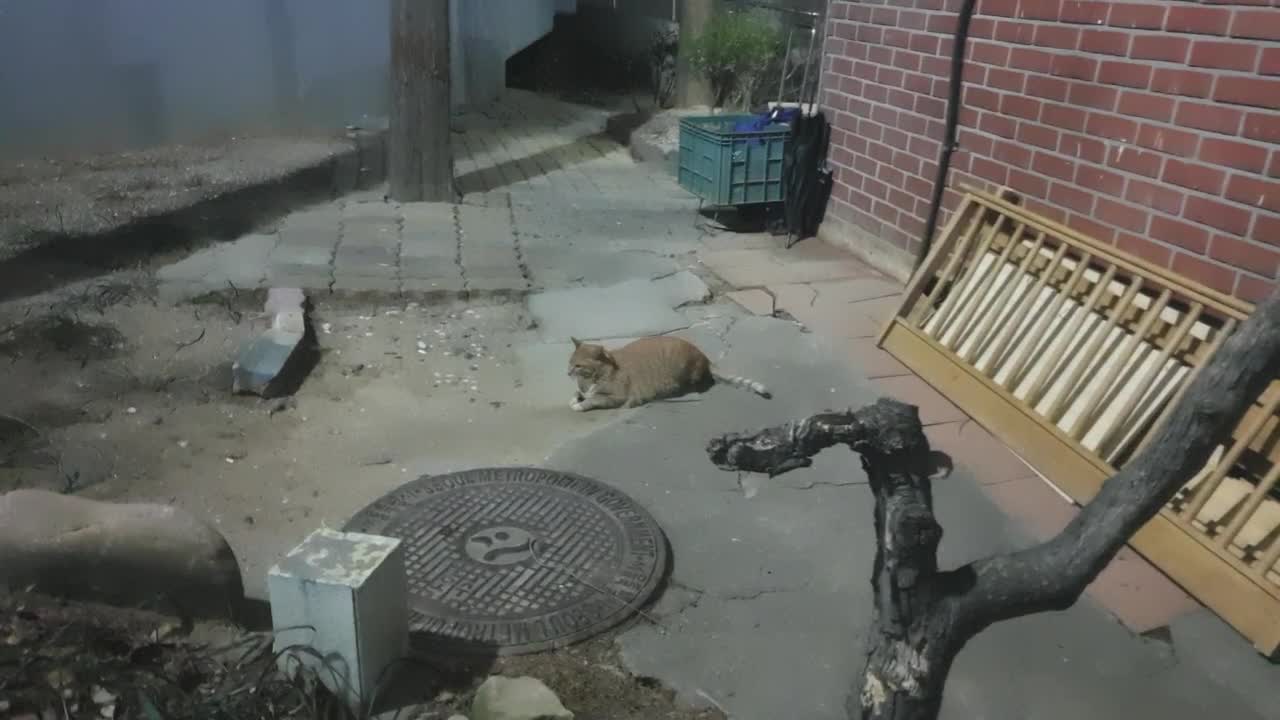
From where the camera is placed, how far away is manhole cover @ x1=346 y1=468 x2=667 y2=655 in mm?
2512

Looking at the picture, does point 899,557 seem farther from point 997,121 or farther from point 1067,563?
point 997,121

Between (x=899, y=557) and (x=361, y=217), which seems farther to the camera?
(x=361, y=217)

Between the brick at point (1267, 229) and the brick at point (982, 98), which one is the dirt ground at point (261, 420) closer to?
the brick at point (982, 98)

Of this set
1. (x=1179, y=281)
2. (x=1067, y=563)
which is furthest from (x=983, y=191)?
(x=1067, y=563)

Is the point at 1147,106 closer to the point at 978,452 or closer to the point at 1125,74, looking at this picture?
the point at 1125,74

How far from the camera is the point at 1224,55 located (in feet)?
10.6

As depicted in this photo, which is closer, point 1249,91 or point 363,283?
point 1249,91

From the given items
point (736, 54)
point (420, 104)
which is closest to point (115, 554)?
point (420, 104)

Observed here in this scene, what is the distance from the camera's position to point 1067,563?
5.32 ft

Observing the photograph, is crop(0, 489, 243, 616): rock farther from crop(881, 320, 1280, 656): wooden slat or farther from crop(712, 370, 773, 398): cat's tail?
crop(881, 320, 1280, 656): wooden slat

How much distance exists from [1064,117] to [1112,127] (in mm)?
288

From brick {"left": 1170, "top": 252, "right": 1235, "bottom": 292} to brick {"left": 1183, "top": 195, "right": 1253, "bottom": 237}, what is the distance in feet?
0.45

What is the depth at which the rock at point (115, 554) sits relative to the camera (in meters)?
2.43

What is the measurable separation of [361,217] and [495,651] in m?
4.42
